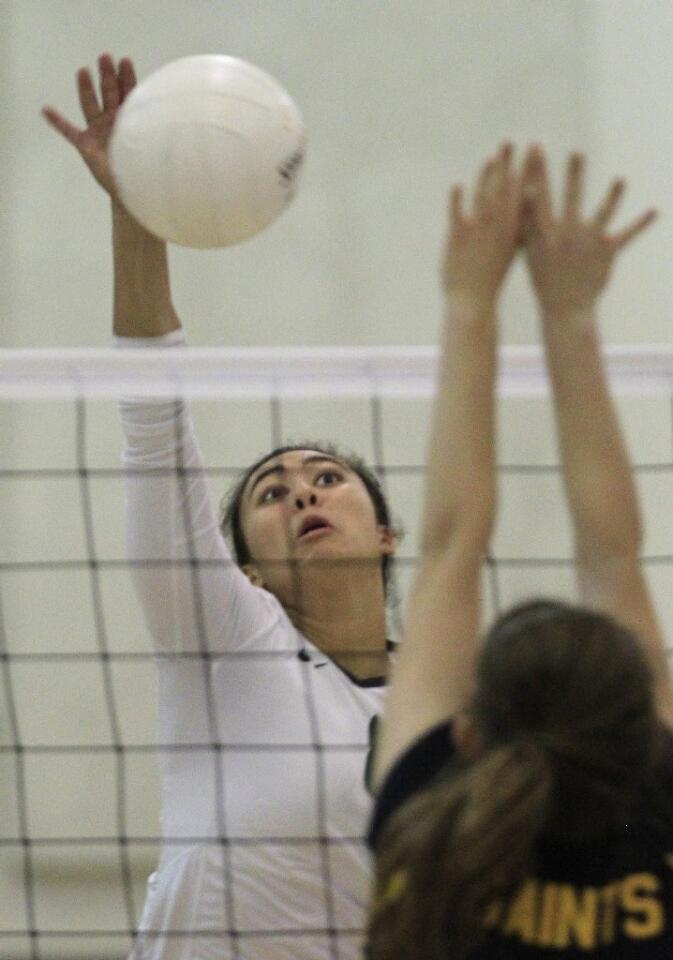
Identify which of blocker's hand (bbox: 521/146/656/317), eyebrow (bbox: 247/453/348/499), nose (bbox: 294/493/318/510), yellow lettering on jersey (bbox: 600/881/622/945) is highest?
blocker's hand (bbox: 521/146/656/317)

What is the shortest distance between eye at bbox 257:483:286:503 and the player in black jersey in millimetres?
867

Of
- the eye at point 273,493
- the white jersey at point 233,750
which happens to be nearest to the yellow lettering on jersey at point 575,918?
the white jersey at point 233,750

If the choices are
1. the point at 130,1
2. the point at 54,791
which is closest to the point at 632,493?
the point at 54,791

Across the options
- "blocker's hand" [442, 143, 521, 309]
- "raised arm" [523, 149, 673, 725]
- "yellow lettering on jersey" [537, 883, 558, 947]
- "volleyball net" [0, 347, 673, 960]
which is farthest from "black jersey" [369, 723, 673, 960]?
"volleyball net" [0, 347, 673, 960]

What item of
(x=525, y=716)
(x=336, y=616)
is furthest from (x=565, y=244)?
(x=336, y=616)

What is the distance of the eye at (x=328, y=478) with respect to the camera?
2.18 metres

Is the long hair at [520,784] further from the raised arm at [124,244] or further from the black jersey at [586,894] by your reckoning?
the raised arm at [124,244]

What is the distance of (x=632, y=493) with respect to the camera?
1.31 m

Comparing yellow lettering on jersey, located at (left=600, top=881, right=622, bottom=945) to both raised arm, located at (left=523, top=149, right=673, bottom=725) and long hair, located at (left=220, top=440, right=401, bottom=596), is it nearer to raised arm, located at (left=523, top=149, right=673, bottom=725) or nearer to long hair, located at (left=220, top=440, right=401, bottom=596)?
raised arm, located at (left=523, top=149, right=673, bottom=725)

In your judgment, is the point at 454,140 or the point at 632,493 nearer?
the point at 632,493

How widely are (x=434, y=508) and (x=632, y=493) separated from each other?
18 cm

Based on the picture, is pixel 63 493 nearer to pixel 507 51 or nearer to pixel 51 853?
pixel 51 853

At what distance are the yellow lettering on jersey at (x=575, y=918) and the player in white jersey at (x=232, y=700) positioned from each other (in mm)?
765

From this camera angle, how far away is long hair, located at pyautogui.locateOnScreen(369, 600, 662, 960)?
108 cm
